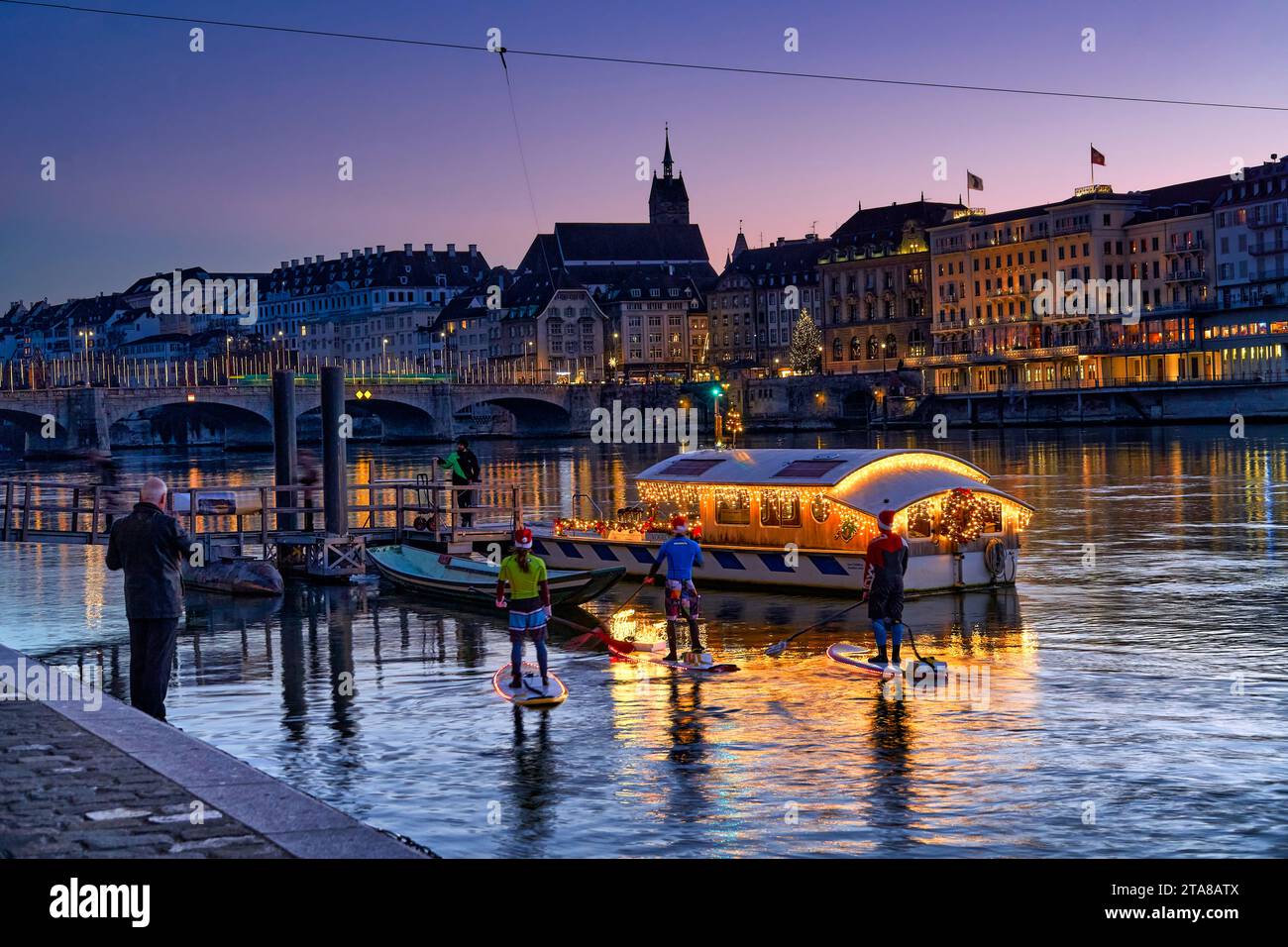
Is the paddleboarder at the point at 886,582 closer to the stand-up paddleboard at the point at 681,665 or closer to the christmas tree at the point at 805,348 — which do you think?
the stand-up paddleboard at the point at 681,665

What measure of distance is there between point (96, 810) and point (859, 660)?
551 inches

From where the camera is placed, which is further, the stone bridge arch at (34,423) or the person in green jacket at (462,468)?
the stone bridge arch at (34,423)

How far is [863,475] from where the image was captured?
107ft

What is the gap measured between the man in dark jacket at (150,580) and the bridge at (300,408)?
10454 cm

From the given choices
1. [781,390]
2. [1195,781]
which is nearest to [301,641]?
[1195,781]

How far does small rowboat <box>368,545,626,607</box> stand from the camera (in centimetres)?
3028

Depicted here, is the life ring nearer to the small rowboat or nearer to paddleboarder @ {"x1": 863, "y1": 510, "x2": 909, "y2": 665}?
the small rowboat

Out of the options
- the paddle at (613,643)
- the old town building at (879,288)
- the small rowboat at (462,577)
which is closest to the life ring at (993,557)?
the small rowboat at (462,577)

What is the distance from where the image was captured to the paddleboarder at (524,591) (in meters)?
20.4
